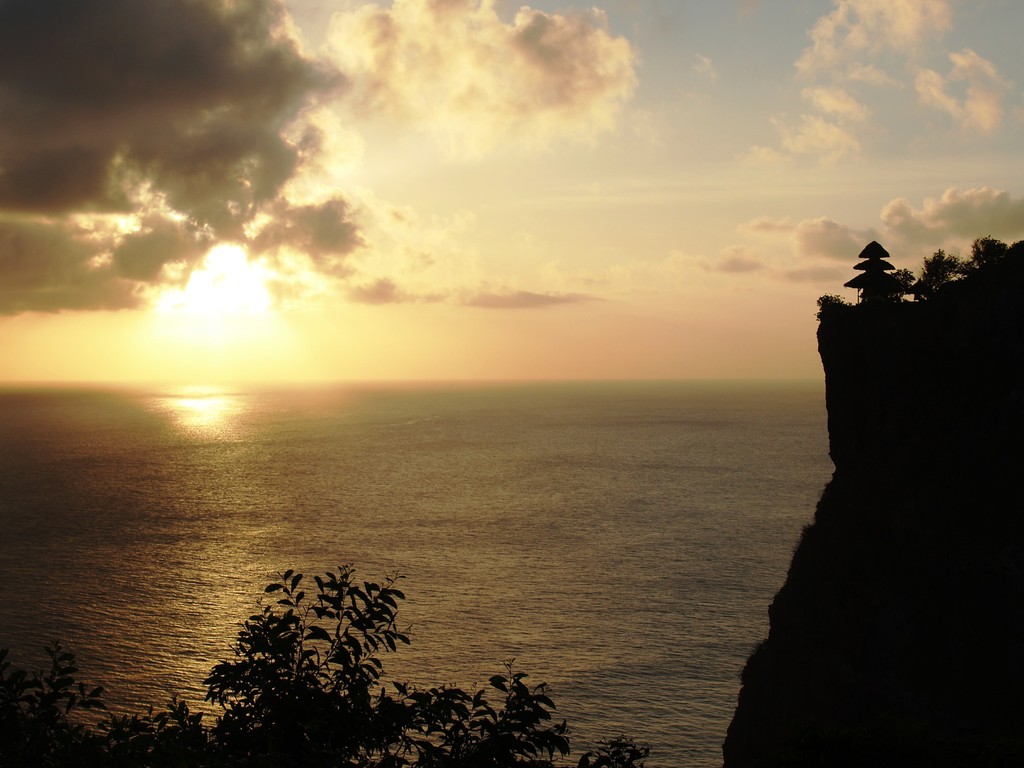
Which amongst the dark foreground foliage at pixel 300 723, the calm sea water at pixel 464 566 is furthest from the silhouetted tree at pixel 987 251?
the dark foreground foliage at pixel 300 723

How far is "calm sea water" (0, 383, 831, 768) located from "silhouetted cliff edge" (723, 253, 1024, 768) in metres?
9.09

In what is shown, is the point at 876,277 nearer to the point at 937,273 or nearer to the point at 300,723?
the point at 937,273

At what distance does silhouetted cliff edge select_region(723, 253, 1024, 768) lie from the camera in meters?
36.0

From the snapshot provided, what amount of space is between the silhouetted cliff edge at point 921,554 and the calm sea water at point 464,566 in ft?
29.8

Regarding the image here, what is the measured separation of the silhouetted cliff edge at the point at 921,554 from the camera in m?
36.0

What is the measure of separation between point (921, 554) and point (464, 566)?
157 feet

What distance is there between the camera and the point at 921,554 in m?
38.2

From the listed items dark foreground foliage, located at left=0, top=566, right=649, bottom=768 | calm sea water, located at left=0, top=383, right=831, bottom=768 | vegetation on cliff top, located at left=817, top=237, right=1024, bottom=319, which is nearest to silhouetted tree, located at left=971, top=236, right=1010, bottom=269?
vegetation on cliff top, located at left=817, top=237, right=1024, bottom=319

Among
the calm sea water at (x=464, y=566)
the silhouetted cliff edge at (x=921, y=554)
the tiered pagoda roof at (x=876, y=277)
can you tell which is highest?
the tiered pagoda roof at (x=876, y=277)

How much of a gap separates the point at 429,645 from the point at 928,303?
38336mm

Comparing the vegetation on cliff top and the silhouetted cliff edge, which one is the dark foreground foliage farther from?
the vegetation on cliff top

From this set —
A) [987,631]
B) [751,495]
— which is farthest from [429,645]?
[751,495]

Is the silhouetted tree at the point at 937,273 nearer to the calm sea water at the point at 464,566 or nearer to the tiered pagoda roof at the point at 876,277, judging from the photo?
the tiered pagoda roof at the point at 876,277

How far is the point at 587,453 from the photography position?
183m
